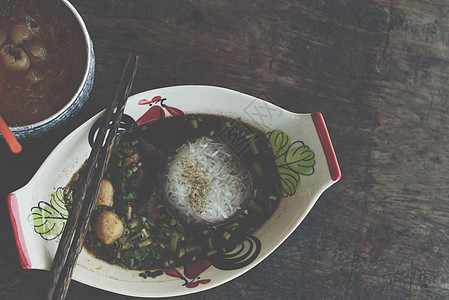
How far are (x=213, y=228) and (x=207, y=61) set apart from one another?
58 centimetres

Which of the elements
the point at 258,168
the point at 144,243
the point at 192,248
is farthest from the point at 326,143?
the point at 144,243

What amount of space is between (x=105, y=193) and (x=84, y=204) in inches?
5.3

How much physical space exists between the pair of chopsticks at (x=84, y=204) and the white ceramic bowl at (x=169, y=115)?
54 mm

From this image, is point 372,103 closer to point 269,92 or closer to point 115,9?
point 269,92

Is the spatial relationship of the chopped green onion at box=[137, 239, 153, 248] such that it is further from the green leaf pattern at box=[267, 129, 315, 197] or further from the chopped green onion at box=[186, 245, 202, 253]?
the green leaf pattern at box=[267, 129, 315, 197]

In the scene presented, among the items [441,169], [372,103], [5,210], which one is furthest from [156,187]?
[441,169]

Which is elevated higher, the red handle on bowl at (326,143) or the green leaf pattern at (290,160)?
the red handle on bowl at (326,143)

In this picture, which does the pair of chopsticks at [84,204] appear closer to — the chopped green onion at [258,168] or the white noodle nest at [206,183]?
the white noodle nest at [206,183]

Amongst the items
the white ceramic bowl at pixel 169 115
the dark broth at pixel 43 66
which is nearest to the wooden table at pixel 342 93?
the white ceramic bowl at pixel 169 115

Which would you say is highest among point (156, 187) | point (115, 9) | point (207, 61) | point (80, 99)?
point (115, 9)

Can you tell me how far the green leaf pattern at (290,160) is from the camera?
126 centimetres

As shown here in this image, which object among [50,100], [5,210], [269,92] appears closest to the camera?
[50,100]

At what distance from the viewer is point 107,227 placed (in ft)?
4.17

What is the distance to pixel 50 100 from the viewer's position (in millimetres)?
1101
